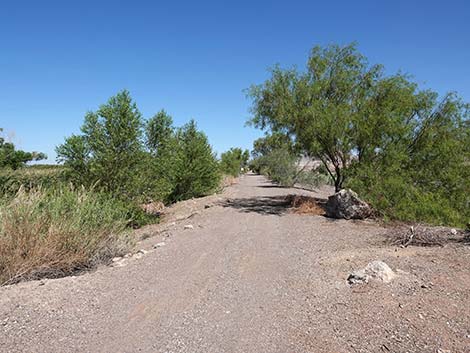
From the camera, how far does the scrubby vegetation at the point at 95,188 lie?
19.4 feet

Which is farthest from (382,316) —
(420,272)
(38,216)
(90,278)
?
(38,216)

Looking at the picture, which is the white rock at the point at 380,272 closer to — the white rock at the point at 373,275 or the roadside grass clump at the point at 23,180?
the white rock at the point at 373,275

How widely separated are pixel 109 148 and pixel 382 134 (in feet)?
37.4

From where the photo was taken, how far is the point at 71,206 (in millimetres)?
7477

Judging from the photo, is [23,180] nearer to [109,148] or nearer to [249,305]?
[109,148]

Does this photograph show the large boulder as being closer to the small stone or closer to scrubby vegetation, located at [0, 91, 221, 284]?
the small stone

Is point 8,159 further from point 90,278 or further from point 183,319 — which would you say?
point 183,319

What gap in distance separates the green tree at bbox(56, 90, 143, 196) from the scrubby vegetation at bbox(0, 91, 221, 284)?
0.04 meters

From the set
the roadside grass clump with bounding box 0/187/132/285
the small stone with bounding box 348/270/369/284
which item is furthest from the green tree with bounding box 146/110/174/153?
the small stone with bounding box 348/270/369/284

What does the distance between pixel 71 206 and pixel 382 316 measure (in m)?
6.62

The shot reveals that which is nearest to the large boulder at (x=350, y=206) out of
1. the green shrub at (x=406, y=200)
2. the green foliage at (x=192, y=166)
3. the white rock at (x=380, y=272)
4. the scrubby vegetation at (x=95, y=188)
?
the green shrub at (x=406, y=200)

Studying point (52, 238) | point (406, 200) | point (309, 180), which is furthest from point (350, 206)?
point (309, 180)

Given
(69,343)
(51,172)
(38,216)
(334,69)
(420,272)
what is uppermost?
(334,69)

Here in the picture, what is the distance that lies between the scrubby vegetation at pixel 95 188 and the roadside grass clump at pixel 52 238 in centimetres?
1
